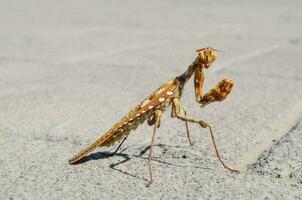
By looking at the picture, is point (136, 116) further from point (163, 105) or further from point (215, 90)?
point (215, 90)

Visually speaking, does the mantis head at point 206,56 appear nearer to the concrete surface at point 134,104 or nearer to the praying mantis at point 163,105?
the praying mantis at point 163,105

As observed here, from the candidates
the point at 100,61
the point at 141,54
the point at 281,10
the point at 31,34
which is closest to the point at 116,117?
the point at 100,61

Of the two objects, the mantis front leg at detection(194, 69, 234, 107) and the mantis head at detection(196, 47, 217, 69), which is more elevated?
the mantis head at detection(196, 47, 217, 69)

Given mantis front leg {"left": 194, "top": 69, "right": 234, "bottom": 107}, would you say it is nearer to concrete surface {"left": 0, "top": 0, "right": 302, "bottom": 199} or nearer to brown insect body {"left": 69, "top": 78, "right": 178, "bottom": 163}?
brown insect body {"left": 69, "top": 78, "right": 178, "bottom": 163}

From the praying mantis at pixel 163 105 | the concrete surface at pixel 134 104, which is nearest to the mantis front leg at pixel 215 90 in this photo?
the praying mantis at pixel 163 105

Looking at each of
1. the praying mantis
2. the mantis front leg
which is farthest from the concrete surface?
the mantis front leg

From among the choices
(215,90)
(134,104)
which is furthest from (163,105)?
(134,104)

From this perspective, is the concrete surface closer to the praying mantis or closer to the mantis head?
the praying mantis
